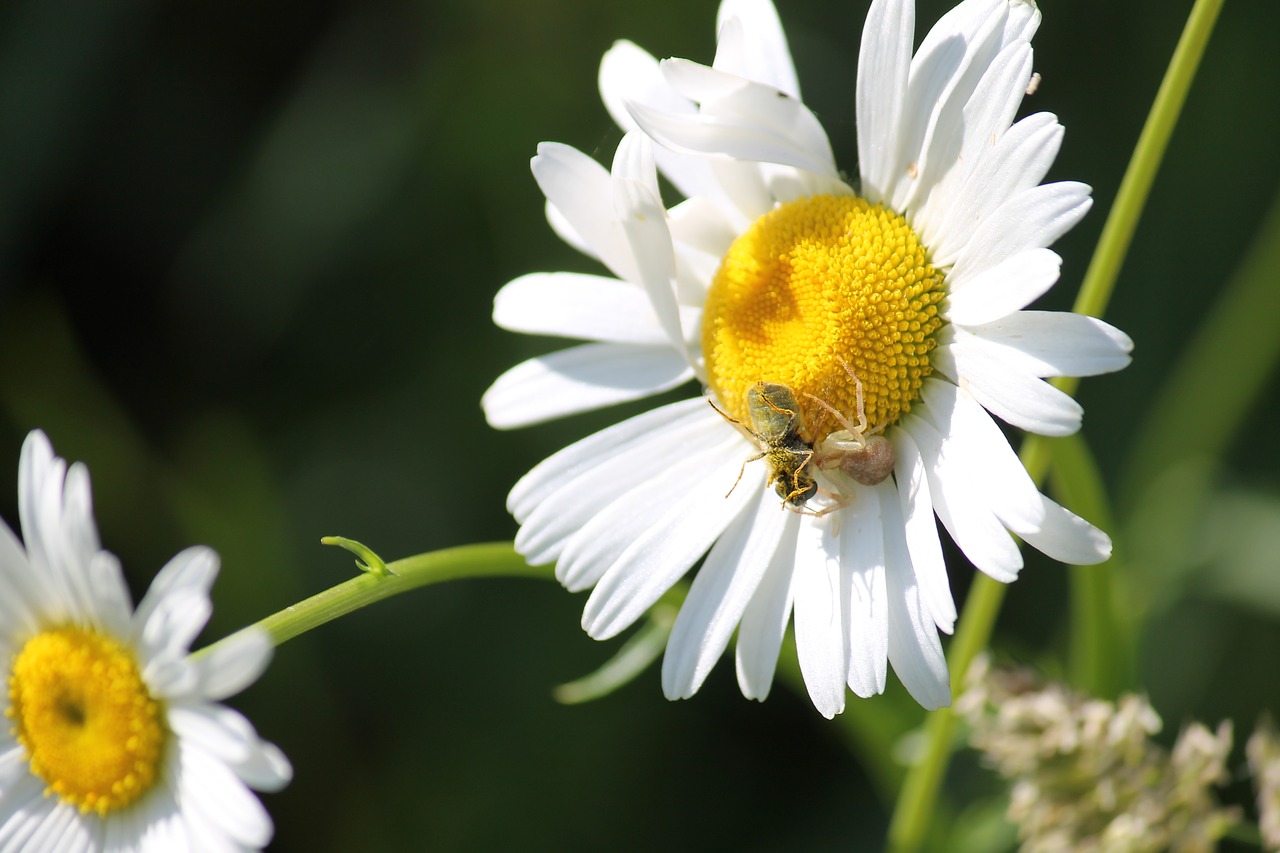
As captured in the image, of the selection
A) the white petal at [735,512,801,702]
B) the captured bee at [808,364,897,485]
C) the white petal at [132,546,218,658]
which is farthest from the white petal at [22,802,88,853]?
the captured bee at [808,364,897,485]

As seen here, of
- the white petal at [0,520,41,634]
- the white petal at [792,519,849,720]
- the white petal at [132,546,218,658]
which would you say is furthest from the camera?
the white petal at [0,520,41,634]

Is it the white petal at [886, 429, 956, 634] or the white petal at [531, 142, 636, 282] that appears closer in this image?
the white petal at [886, 429, 956, 634]

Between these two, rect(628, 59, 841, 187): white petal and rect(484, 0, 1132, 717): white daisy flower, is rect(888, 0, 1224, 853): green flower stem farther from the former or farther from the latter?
rect(628, 59, 841, 187): white petal

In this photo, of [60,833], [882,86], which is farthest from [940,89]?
[60,833]

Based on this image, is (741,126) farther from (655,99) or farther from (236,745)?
(236,745)

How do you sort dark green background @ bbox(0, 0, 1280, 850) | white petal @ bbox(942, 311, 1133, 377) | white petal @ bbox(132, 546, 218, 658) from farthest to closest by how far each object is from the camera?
dark green background @ bbox(0, 0, 1280, 850)
white petal @ bbox(132, 546, 218, 658)
white petal @ bbox(942, 311, 1133, 377)

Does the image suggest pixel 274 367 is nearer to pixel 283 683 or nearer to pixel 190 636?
pixel 283 683

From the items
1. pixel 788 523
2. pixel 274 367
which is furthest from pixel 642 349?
pixel 274 367
